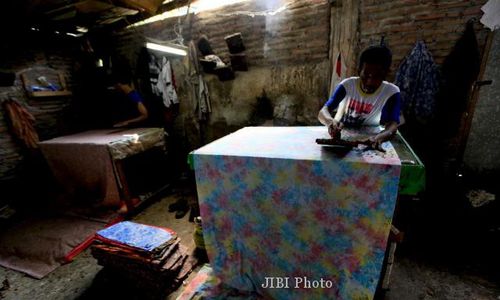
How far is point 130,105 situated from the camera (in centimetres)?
552

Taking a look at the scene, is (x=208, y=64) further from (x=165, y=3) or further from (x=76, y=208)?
(x=76, y=208)

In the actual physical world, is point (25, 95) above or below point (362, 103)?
above

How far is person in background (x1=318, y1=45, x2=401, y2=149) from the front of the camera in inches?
95.4

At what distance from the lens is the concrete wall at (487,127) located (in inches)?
142

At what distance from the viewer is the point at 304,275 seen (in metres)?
2.17

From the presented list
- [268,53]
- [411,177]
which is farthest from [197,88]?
[411,177]

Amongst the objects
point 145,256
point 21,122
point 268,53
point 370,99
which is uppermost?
point 268,53

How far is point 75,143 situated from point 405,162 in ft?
17.3

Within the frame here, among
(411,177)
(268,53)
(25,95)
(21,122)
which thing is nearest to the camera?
(411,177)

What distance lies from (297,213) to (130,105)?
5106 millimetres

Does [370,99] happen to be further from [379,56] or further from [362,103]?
[379,56]

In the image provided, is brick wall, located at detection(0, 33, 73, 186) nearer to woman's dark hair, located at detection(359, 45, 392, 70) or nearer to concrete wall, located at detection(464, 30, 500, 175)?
woman's dark hair, located at detection(359, 45, 392, 70)

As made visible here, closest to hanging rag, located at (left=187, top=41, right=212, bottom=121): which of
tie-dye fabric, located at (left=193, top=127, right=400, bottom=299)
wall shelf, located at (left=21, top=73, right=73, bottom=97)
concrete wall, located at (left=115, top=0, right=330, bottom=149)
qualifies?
concrete wall, located at (left=115, top=0, right=330, bottom=149)

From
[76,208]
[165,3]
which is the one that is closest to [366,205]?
[76,208]
